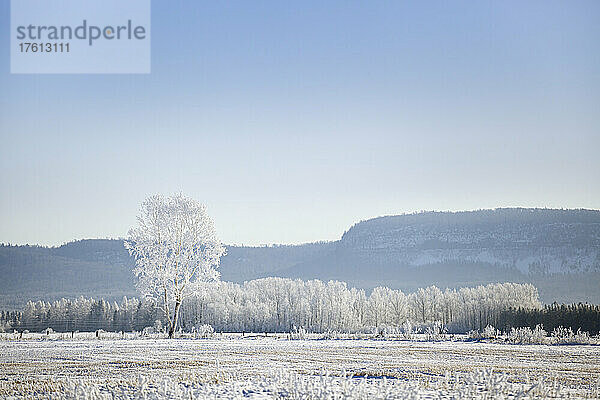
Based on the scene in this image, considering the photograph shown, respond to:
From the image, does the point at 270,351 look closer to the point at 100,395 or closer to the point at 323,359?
the point at 323,359

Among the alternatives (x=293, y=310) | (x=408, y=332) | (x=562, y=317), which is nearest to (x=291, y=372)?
(x=408, y=332)

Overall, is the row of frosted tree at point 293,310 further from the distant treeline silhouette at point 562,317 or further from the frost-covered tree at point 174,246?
the frost-covered tree at point 174,246


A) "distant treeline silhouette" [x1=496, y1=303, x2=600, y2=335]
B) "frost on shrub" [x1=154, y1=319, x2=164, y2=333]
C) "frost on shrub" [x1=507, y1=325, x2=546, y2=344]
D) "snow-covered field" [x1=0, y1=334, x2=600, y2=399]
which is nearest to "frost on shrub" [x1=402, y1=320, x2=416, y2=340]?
"frost on shrub" [x1=507, y1=325, x2=546, y2=344]

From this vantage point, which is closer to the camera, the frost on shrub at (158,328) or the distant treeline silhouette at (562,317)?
the frost on shrub at (158,328)

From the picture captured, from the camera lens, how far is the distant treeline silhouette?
2343 inches

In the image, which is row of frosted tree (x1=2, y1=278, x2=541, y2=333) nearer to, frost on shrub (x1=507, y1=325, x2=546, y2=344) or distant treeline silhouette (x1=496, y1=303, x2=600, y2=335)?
distant treeline silhouette (x1=496, y1=303, x2=600, y2=335)

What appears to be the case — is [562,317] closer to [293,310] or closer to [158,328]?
[158,328]

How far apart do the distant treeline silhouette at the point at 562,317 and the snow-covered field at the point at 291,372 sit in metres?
26.2

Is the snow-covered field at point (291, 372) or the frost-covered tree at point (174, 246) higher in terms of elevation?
the frost-covered tree at point (174, 246)

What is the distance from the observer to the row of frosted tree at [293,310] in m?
98.0

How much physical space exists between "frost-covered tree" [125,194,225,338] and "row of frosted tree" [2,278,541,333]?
48.1 metres

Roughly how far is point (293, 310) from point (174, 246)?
190 ft

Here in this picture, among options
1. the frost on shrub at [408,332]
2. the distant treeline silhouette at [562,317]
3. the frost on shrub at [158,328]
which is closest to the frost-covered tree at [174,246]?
the frost on shrub at [158,328]

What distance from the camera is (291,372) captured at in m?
22.6
